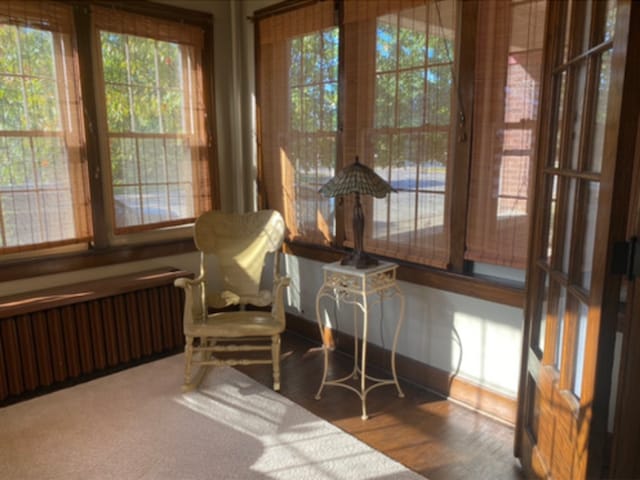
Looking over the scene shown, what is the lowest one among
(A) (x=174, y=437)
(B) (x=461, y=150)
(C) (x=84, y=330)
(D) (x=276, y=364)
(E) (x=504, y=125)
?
(A) (x=174, y=437)

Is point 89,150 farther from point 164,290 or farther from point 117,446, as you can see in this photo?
point 117,446

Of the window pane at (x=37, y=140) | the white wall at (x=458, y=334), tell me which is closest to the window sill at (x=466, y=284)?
the white wall at (x=458, y=334)

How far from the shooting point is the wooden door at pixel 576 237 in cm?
133

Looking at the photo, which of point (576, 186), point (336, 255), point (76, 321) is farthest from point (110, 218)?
point (576, 186)

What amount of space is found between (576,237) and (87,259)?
3.07m

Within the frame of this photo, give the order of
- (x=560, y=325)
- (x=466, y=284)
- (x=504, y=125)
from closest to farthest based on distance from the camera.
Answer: (x=560, y=325) < (x=504, y=125) < (x=466, y=284)

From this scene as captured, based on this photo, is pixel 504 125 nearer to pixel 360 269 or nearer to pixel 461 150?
pixel 461 150

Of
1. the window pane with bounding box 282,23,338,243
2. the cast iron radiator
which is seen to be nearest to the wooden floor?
the cast iron radiator

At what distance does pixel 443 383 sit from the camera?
9.53ft

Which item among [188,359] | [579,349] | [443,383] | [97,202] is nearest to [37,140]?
[97,202]

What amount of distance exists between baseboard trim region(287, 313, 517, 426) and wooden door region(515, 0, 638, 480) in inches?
18.6

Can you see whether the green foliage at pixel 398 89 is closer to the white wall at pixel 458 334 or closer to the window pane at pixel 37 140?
the white wall at pixel 458 334

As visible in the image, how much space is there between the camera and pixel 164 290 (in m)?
3.48

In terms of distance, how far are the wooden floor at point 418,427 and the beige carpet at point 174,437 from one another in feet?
0.30
